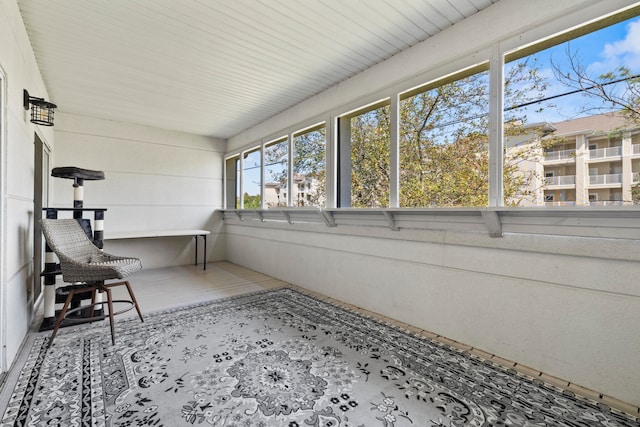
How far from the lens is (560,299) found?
2098mm

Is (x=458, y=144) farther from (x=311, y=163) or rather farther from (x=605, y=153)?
(x=311, y=163)

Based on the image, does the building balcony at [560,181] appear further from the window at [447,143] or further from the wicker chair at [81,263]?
the wicker chair at [81,263]

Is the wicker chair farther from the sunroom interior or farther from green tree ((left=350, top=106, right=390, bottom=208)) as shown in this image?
green tree ((left=350, top=106, right=390, bottom=208))

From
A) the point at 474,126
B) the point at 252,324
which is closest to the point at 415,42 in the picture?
the point at 474,126

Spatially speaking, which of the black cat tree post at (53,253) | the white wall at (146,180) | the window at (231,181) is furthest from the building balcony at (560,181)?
the white wall at (146,180)

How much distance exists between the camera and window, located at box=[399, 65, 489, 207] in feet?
8.50

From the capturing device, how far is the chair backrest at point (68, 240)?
271 cm

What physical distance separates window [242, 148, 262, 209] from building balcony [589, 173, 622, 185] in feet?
15.1

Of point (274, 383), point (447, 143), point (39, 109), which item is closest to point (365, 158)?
point (447, 143)

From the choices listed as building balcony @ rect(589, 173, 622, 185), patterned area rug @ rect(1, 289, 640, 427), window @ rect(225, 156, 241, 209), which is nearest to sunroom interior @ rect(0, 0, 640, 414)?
building balcony @ rect(589, 173, 622, 185)

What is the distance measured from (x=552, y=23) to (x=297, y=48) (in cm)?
211

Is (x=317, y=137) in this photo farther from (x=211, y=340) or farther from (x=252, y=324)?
(x=211, y=340)

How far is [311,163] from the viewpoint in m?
4.44

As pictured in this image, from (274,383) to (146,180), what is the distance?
5.21 m
